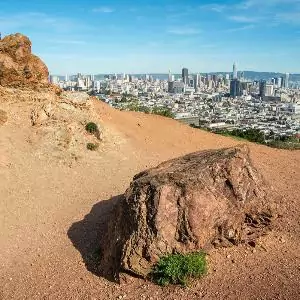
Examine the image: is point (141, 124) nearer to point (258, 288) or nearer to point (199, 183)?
point (199, 183)

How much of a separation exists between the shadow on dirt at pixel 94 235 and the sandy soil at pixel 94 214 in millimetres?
31

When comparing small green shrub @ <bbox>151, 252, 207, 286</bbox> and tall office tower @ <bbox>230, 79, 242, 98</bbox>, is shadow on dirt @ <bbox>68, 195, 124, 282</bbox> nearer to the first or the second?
small green shrub @ <bbox>151, 252, 207, 286</bbox>

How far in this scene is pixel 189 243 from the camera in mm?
8617

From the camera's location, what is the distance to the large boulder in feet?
28.2

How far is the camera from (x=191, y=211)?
8.60 metres

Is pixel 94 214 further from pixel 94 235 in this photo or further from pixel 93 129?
pixel 93 129

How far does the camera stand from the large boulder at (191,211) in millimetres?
8609

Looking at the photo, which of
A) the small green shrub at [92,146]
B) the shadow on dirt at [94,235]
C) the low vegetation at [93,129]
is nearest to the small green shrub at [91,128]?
the low vegetation at [93,129]

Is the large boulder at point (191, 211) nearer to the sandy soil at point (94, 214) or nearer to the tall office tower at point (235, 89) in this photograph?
the sandy soil at point (94, 214)

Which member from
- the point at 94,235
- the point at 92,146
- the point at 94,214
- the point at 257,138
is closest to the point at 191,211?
the point at 94,235

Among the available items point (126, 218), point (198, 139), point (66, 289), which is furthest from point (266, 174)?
point (66, 289)

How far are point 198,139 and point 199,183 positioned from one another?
1071 centimetres

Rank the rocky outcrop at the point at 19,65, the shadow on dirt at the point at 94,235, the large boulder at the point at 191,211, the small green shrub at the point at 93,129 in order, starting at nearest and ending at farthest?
the large boulder at the point at 191,211, the shadow on dirt at the point at 94,235, the small green shrub at the point at 93,129, the rocky outcrop at the point at 19,65

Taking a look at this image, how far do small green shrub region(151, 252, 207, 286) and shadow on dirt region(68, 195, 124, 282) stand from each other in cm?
115
